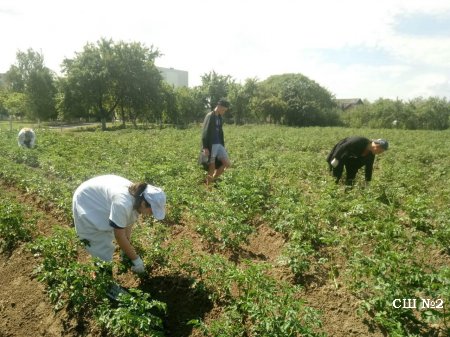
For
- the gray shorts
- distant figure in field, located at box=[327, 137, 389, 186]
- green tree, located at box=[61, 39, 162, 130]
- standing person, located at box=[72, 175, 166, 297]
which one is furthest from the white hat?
green tree, located at box=[61, 39, 162, 130]

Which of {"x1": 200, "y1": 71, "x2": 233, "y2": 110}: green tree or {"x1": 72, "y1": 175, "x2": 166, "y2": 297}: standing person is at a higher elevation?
{"x1": 200, "y1": 71, "x2": 233, "y2": 110}: green tree

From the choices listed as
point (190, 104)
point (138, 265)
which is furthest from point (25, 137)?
point (190, 104)

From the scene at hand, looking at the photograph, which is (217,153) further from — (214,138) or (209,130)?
(209,130)

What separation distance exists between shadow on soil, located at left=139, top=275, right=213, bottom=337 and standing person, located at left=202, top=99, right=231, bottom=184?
3.73m

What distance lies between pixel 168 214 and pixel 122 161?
4.88 meters

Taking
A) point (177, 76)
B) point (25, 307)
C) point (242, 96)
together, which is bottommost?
point (25, 307)

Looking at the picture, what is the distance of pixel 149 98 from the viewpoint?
118 feet

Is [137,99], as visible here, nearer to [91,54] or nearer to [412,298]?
[91,54]

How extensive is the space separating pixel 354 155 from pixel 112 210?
5126 mm

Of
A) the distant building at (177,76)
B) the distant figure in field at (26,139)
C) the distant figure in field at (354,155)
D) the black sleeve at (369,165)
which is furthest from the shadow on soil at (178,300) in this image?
the distant building at (177,76)

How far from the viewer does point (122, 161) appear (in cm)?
1045

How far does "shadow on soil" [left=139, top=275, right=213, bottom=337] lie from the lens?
3.66 meters

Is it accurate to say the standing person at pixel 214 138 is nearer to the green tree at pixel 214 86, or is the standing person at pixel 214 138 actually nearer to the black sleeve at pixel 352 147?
the black sleeve at pixel 352 147

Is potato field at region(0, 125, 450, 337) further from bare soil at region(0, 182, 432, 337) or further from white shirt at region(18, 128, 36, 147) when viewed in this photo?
white shirt at region(18, 128, 36, 147)
